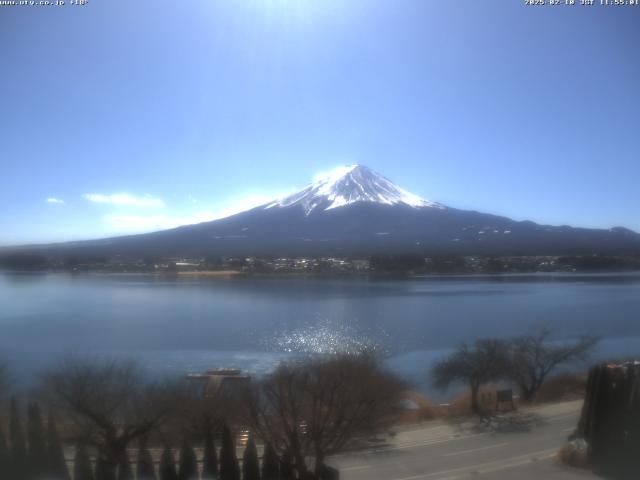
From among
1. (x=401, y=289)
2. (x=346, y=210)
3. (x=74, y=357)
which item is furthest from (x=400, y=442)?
(x=346, y=210)

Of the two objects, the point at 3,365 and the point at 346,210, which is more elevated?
the point at 346,210

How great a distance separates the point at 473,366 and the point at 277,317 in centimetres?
419

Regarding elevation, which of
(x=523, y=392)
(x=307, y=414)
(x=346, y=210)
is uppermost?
(x=346, y=210)

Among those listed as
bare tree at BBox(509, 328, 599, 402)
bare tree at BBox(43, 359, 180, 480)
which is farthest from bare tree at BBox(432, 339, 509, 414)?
bare tree at BBox(43, 359, 180, 480)

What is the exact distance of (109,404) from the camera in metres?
4.64

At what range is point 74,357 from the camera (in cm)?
625

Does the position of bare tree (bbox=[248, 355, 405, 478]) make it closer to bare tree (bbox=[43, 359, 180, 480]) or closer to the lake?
bare tree (bbox=[43, 359, 180, 480])

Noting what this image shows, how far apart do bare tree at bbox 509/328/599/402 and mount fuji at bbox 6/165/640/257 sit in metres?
9.08

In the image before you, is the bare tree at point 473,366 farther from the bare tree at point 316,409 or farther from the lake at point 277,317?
the bare tree at point 316,409

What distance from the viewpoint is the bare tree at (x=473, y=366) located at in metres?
7.12

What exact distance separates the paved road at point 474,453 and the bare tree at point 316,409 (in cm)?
22

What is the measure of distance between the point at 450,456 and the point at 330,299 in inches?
319

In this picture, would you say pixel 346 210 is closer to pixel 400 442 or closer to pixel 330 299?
pixel 330 299

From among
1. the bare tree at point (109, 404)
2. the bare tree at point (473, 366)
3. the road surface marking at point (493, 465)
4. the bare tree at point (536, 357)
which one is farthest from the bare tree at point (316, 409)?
the bare tree at point (536, 357)
